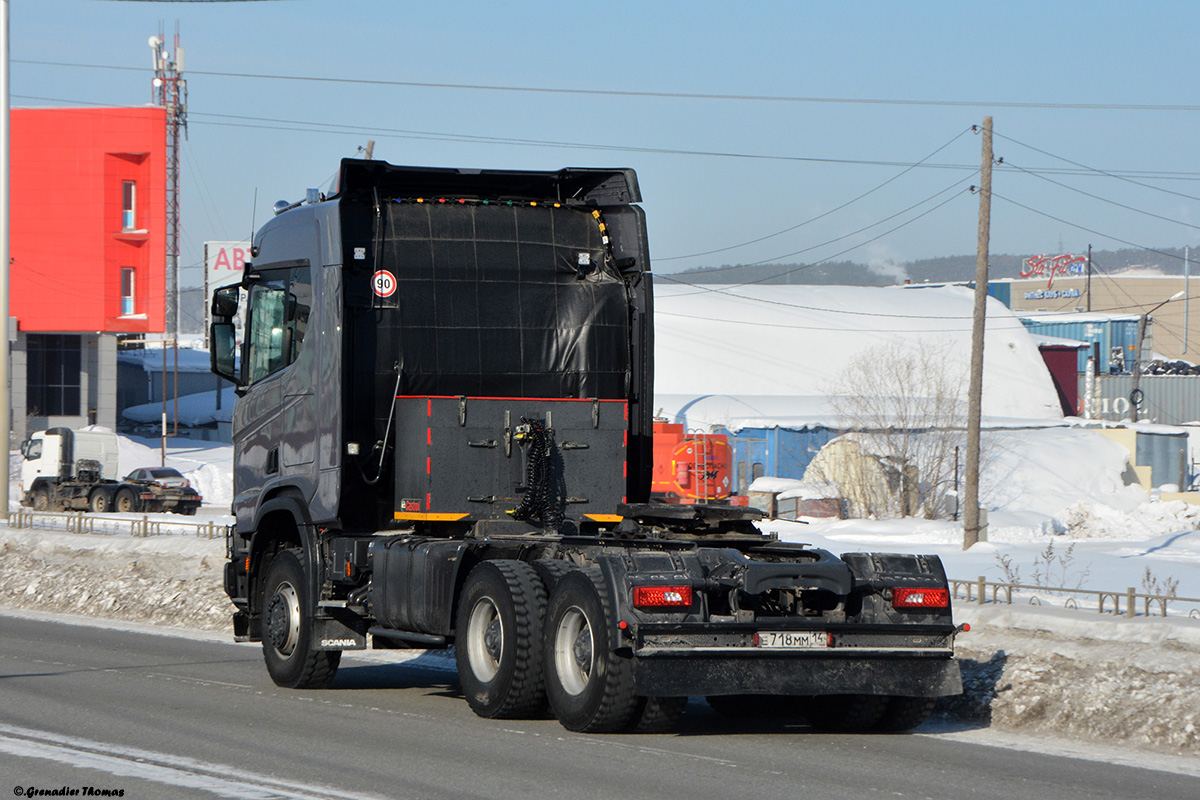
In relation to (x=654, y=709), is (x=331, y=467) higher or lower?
higher

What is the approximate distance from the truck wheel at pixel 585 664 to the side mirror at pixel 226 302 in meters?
5.11

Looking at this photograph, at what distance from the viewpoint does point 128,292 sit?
208 ft

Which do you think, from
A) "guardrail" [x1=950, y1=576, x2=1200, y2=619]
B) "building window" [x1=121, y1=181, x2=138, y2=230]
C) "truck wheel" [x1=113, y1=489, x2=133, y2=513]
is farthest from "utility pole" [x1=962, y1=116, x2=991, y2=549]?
"building window" [x1=121, y1=181, x2=138, y2=230]

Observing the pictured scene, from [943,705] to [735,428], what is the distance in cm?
4246

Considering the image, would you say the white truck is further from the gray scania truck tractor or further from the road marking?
the road marking

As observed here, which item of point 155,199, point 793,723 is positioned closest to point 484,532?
point 793,723

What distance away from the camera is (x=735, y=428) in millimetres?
52844

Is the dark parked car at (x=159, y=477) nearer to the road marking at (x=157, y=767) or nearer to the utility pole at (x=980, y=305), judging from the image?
the utility pole at (x=980, y=305)

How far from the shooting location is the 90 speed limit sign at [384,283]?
11258 mm

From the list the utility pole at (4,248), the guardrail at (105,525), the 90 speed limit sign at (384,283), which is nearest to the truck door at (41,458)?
the guardrail at (105,525)

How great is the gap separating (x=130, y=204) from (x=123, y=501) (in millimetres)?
23272

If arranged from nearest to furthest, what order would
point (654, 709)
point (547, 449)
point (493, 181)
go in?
point (654, 709)
point (547, 449)
point (493, 181)

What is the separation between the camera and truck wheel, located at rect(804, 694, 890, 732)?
9.38m

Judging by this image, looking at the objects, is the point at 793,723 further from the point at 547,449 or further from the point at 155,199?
the point at 155,199
